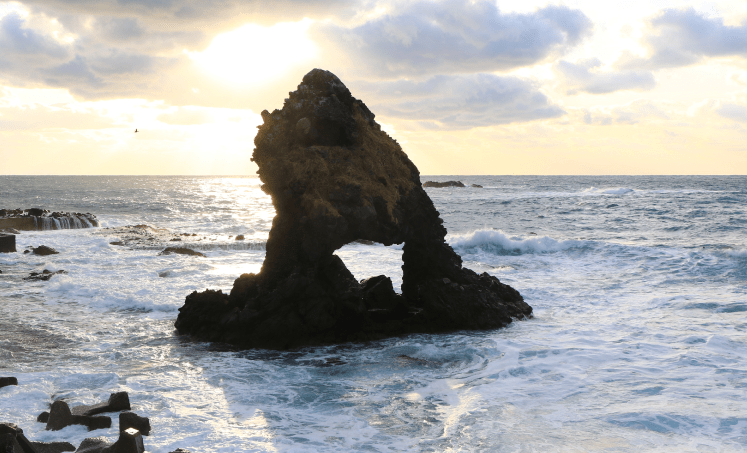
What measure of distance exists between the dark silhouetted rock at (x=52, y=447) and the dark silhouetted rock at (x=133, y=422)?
0.63 metres

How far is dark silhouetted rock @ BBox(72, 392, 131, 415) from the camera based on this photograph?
7.56 metres

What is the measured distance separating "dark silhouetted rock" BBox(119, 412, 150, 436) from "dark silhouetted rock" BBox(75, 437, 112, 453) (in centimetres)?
53

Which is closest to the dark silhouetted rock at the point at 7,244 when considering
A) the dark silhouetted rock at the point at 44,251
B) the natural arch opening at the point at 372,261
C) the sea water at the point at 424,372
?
the dark silhouetted rock at the point at 44,251

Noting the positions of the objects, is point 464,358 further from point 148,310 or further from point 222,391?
point 148,310

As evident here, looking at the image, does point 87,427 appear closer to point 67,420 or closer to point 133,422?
point 67,420

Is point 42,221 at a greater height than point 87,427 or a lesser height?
greater

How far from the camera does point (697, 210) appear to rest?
145 ft

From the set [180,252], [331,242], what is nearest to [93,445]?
[331,242]

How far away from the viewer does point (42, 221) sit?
3922cm

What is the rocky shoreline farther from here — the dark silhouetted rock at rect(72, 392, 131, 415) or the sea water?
the sea water

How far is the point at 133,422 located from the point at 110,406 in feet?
3.06

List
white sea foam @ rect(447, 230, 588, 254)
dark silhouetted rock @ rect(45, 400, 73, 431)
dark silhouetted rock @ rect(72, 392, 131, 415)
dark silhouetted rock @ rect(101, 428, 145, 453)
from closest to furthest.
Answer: dark silhouetted rock @ rect(101, 428, 145, 453), dark silhouetted rock @ rect(45, 400, 73, 431), dark silhouetted rock @ rect(72, 392, 131, 415), white sea foam @ rect(447, 230, 588, 254)

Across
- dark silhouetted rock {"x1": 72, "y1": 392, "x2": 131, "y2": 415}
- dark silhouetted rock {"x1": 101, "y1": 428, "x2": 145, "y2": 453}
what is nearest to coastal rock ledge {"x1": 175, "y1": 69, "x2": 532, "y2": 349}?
dark silhouetted rock {"x1": 72, "y1": 392, "x2": 131, "y2": 415}

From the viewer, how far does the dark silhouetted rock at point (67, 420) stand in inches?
285
